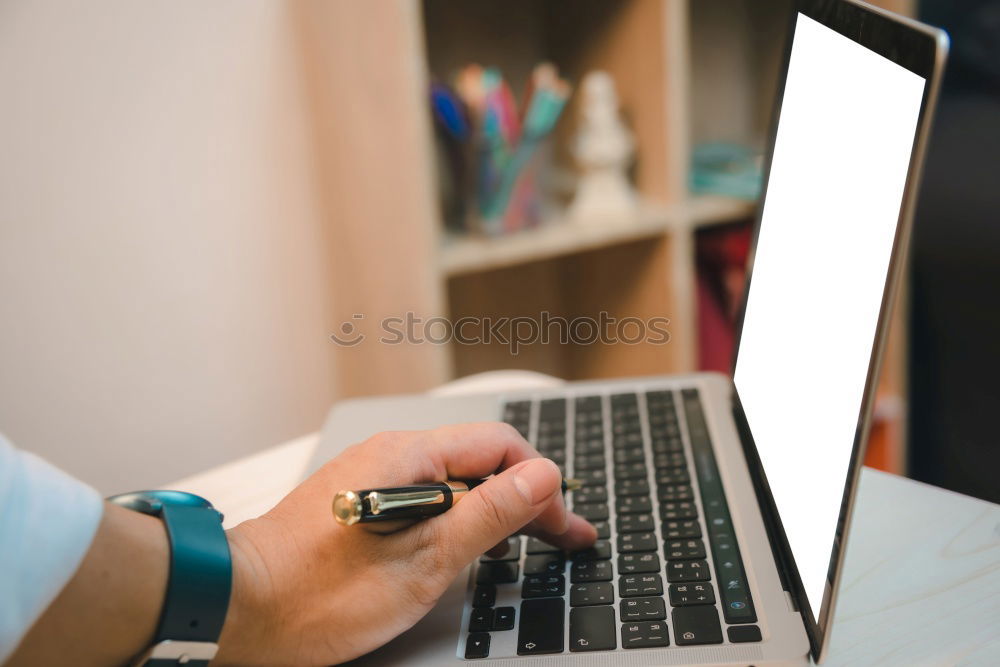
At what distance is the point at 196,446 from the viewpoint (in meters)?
1.22

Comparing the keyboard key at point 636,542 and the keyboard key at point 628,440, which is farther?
the keyboard key at point 628,440

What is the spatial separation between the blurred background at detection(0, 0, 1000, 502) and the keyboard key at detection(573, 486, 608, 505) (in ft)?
1.47

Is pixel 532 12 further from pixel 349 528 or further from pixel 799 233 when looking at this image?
pixel 349 528

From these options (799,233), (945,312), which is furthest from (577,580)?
(945,312)

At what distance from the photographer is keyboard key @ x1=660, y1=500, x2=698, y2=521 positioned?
0.53 metres

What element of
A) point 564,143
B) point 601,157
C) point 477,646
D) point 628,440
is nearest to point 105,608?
point 477,646

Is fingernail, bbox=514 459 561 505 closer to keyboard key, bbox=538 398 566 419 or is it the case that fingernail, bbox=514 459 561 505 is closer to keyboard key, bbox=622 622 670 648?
keyboard key, bbox=622 622 670 648

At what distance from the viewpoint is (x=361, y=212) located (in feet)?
3.88

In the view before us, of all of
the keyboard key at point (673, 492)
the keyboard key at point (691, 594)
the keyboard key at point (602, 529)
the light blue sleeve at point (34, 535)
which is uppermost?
the light blue sleeve at point (34, 535)

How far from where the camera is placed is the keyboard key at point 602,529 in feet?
1.73

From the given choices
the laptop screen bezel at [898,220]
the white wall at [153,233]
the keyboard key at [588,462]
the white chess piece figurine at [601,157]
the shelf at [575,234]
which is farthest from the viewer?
the white chess piece figurine at [601,157]

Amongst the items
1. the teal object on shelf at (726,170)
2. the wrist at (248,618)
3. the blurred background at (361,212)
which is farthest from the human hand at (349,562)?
the teal object on shelf at (726,170)

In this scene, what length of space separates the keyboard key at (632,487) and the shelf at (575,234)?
572 millimetres

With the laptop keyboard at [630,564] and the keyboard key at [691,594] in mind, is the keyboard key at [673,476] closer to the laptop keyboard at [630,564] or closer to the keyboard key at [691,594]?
the laptop keyboard at [630,564]
